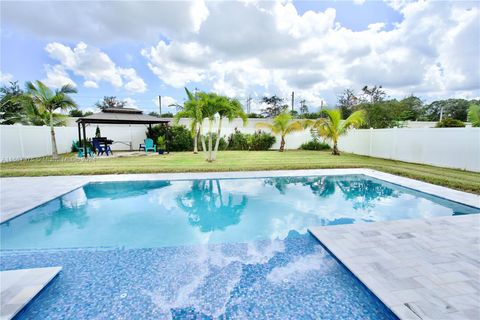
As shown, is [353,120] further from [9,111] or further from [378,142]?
[9,111]

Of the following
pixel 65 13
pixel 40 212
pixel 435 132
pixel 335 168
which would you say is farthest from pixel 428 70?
pixel 40 212

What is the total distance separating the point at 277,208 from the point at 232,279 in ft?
10.9

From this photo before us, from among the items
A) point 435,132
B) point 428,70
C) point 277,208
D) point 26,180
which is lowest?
point 277,208

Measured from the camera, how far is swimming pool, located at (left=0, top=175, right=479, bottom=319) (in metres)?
2.70

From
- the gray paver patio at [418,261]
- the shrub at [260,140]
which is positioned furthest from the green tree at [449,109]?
the gray paver patio at [418,261]

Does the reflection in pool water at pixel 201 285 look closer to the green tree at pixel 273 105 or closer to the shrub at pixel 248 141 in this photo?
the shrub at pixel 248 141

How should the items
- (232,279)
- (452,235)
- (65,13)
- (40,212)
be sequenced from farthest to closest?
(65,13)
(40,212)
(452,235)
(232,279)

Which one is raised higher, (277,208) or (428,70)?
(428,70)

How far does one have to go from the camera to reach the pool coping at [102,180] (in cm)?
588

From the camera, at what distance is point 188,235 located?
15.5ft

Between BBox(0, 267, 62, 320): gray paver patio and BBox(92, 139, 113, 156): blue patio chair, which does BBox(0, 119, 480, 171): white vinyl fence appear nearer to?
BBox(92, 139, 113, 156): blue patio chair

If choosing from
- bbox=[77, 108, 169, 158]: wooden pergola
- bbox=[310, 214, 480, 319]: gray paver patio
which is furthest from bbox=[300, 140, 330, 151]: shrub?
bbox=[310, 214, 480, 319]: gray paver patio

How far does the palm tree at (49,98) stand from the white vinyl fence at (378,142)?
160 cm

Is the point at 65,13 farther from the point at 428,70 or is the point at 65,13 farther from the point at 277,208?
the point at 428,70
